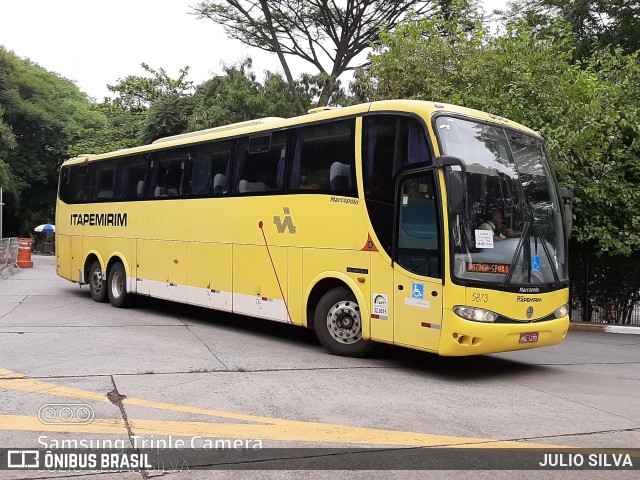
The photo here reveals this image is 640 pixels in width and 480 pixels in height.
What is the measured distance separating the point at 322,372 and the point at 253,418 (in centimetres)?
221

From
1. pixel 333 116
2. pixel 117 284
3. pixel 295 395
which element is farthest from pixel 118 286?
pixel 295 395

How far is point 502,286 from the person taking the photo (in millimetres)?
7746

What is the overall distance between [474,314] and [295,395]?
7.63ft

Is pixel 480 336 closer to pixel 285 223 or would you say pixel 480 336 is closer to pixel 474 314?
pixel 474 314

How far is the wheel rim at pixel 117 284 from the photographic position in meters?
14.4

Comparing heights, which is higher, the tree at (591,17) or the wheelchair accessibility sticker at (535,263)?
the tree at (591,17)

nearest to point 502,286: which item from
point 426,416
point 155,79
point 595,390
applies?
point 595,390

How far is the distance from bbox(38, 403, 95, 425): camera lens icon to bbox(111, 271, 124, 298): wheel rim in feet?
28.4

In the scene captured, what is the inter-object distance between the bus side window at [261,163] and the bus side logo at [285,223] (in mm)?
423

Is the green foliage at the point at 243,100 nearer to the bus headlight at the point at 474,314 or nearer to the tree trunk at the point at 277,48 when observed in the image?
the tree trunk at the point at 277,48

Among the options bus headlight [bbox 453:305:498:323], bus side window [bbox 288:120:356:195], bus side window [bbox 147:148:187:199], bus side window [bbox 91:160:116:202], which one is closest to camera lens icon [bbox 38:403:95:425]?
bus headlight [bbox 453:305:498:323]

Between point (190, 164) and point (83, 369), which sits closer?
point (83, 369)

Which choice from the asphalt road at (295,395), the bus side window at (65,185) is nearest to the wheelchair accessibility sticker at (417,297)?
the asphalt road at (295,395)

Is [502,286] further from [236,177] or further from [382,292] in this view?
[236,177]
